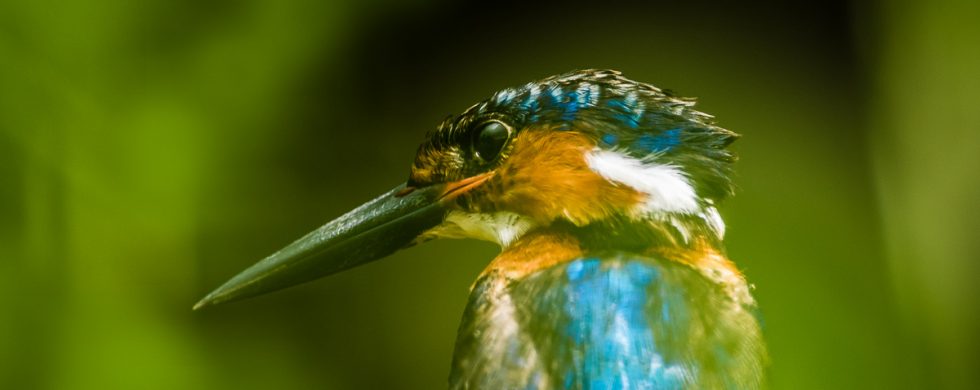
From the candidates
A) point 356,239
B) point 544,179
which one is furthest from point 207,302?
point 544,179

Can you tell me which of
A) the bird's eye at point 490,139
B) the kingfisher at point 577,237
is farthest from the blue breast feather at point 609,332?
the bird's eye at point 490,139

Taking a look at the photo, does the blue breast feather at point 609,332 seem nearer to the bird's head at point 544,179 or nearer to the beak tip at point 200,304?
the bird's head at point 544,179

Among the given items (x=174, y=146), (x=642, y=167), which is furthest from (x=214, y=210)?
(x=642, y=167)

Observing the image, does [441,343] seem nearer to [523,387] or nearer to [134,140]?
[523,387]

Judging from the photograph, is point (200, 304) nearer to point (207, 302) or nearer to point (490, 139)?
point (207, 302)

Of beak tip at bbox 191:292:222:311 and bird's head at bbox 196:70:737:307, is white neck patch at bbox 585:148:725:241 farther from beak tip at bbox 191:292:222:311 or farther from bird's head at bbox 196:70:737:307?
beak tip at bbox 191:292:222:311

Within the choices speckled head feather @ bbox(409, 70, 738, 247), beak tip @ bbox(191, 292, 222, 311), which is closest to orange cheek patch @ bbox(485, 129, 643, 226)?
speckled head feather @ bbox(409, 70, 738, 247)
